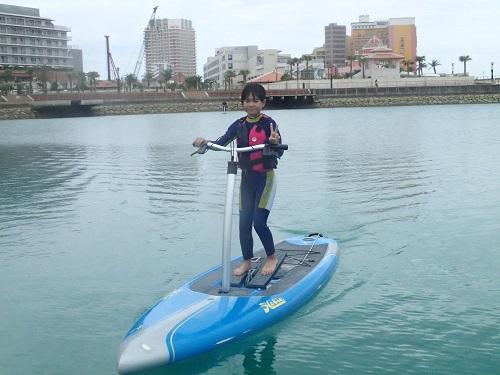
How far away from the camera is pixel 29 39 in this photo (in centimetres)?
14150

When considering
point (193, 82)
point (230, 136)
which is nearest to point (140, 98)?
point (193, 82)

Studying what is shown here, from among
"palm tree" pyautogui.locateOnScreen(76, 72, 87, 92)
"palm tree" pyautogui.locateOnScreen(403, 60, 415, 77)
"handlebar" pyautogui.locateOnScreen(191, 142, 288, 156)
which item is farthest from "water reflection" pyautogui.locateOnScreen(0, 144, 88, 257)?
"palm tree" pyautogui.locateOnScreen(403, 60, 415, 77)

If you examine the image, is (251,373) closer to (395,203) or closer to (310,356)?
(310,356)

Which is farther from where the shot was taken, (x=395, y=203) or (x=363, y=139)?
(x=363, y=139)

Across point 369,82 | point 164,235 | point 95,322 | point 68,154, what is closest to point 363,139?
point 68,154

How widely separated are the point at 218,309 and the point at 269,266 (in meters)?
1.36

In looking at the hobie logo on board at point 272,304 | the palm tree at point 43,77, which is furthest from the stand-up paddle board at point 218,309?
the palm tree at point 43,77

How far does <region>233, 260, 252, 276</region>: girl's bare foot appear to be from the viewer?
23.8ft

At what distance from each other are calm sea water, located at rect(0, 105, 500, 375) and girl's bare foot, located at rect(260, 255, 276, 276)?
601mm

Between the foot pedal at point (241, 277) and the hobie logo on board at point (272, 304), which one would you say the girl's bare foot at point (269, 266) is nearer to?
the foot pedal at point (241, 277)

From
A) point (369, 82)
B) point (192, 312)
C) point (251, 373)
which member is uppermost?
point (369, 82)

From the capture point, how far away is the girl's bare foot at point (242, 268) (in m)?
7.25

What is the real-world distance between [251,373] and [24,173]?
1820 centimetres

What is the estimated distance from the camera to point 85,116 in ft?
311
